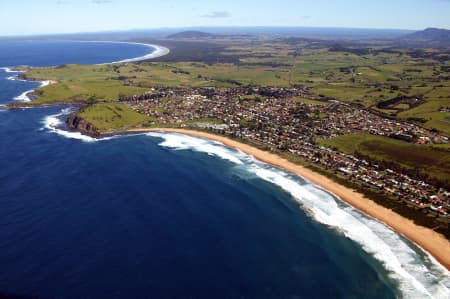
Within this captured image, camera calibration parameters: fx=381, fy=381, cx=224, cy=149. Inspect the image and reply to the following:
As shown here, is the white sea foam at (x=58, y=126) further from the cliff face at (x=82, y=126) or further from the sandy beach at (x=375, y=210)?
the sandy beach at (x=375, y=210)

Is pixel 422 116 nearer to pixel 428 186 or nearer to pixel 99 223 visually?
pixel 428 186

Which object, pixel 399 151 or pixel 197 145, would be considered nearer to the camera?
pixel 399 151

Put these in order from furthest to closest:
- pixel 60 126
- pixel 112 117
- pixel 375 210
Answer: pixel 112 117 → pixel 60 126 → pixel 375 210

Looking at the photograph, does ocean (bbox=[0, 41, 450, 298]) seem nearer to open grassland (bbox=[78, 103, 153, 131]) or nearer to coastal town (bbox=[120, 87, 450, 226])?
coastal town (bbox=[120, 87, 450, 226])

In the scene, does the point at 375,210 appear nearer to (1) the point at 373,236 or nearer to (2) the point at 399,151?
(1) the point at 373,236

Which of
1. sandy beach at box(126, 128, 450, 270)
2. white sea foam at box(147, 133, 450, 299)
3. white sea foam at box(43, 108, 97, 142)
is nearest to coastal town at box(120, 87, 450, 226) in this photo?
sandy beach at box(126, 128, 450, 270)

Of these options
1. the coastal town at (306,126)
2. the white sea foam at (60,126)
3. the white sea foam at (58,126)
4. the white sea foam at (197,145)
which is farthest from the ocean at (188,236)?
the white sea foam at (58,126)

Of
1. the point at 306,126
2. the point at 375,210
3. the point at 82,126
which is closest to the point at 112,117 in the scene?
the point at 82,126
